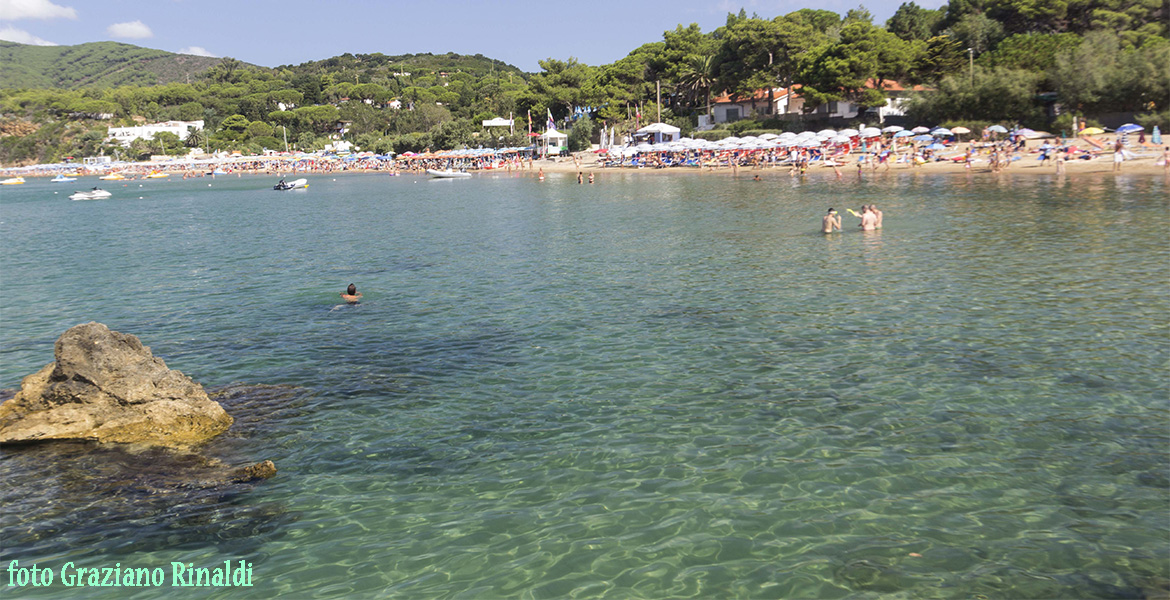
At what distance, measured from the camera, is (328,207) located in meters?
45.4

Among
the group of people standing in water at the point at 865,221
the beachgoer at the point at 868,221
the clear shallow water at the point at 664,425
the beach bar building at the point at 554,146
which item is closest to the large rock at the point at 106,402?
the clear shallow water at the point at 664,425

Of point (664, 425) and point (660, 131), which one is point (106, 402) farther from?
point (660, 131)

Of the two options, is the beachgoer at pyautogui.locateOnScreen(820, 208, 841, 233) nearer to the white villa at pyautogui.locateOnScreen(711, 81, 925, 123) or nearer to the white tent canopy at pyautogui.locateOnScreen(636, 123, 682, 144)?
the white tent canopy at pyautogui.locateOnScreen(636, 123, 682, 144)

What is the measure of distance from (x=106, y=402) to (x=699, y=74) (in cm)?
7860

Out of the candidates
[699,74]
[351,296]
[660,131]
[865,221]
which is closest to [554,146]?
[699,74]

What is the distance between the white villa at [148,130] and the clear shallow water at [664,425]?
477 feet

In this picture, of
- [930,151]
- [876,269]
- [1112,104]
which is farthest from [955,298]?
[1112,104]

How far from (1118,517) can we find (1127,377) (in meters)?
4.17

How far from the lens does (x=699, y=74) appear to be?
3191 inches

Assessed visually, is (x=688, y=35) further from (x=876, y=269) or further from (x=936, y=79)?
(x=876, y=269)

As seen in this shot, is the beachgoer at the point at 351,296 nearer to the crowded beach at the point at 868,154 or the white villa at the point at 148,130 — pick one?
the crowded beach at the point at 868,154

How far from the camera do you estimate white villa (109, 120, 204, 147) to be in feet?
470

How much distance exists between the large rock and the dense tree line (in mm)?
53072

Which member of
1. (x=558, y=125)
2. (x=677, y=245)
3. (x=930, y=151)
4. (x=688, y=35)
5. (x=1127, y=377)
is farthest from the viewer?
(x=558, y=125)
